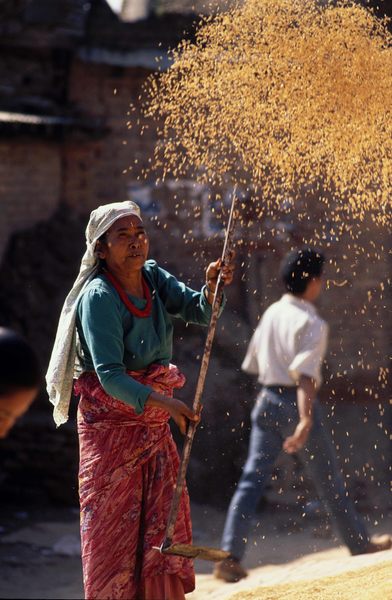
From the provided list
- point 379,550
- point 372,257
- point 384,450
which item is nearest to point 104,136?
point 372,257

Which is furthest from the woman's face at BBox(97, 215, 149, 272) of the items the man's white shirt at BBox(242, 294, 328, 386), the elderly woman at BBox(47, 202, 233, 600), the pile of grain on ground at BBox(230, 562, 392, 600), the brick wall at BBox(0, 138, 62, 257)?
the brick wall at BBox(0, 138, 62, 257)

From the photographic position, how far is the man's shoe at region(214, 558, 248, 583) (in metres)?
6.22

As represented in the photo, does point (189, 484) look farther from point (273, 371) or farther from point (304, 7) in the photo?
point (304, 7)

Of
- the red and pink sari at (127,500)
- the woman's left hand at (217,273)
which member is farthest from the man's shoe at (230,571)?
the woman's left hand at (217,273)

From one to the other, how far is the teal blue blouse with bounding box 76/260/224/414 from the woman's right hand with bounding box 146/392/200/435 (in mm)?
34

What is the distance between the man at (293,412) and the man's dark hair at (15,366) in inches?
133

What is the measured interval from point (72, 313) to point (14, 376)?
160 centimetres

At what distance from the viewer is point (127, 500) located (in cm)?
429

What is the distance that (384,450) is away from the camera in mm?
8180

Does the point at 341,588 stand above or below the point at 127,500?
below

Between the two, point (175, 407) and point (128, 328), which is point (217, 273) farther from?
point (175, 407)

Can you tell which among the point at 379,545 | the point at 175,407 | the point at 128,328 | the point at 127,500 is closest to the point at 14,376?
the point at 175,407

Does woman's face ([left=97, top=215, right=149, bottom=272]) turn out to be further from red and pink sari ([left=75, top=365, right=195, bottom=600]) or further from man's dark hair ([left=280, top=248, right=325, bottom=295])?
man's dark hair ([left=280, top=248, right=325, bottom=295])

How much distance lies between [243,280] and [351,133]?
9.12 feet
